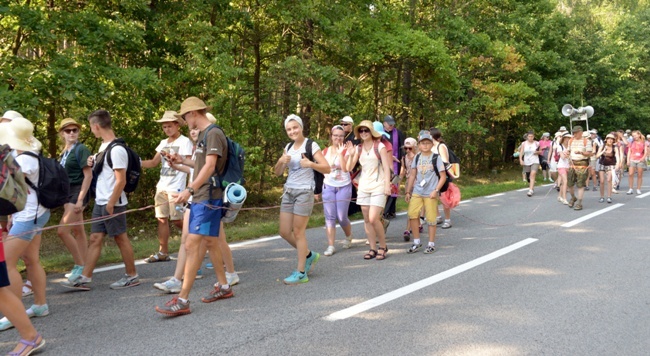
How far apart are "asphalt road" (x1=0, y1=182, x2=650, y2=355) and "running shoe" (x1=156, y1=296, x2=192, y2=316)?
71 mm

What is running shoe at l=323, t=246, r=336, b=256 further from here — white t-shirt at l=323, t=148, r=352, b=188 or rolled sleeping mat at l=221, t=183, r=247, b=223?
rolled sleeping mat at l=221, t=183, r=247, b=223

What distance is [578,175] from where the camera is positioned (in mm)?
12820

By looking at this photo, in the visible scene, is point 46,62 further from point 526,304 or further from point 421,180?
point 526,304

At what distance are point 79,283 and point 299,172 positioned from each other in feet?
8.72

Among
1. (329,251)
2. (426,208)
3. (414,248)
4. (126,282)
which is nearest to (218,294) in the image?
(126,282)

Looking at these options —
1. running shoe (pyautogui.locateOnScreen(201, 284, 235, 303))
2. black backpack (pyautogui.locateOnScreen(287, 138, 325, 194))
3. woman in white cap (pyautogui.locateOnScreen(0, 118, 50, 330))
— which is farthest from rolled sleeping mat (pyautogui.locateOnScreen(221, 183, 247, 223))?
woman in white cap (pyautogui.locateOnScreen(0, 118, 50, 330))

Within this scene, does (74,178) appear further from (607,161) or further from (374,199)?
(607,161)

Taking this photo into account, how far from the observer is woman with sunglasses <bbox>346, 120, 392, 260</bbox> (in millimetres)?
7344

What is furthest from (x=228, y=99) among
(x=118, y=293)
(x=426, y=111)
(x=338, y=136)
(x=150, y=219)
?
(x=426, y=111)

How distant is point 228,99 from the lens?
41.3 feet

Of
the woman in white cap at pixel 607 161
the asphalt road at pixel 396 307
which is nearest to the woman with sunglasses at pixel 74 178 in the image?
the asphalt road at pixel 396 307

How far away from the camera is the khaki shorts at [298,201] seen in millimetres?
6156

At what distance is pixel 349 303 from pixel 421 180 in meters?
3.10

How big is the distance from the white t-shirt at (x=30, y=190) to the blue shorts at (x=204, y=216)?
126cm
